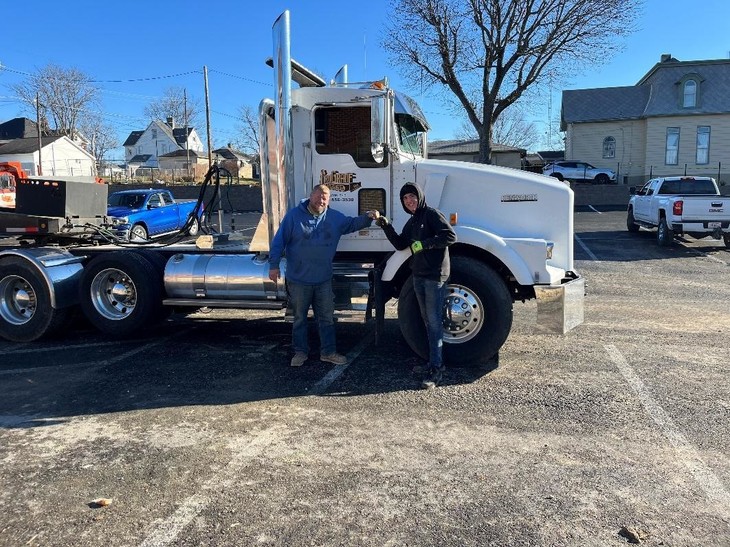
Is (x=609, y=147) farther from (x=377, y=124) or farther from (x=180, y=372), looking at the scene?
(x=180, y=372)

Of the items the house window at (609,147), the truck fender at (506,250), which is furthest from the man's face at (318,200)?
the house window at (609,147)

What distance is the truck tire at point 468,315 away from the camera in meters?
5.71

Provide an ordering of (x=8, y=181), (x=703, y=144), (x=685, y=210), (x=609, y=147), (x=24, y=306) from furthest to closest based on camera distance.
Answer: (x=609, y=147) → (x=703, y=144) → (x=685, y=210) → (x=8, y=181) → (x=24, y=306)

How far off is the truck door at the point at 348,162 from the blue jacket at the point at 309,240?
34 centimetres

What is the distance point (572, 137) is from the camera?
38.9 metres

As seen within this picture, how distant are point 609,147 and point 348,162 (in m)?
36.8

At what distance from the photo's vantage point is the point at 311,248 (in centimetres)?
582

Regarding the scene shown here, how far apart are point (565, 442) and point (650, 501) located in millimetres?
848

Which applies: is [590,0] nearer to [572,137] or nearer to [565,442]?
[572,137]

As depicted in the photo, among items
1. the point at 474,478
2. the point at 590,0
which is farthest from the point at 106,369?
the point at 590,0

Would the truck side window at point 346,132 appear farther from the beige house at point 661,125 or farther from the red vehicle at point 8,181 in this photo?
the beige house at point 661,125

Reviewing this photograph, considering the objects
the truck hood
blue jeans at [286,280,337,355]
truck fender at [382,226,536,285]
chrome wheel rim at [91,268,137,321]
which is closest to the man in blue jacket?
blue jeans at [286,280,337,355]

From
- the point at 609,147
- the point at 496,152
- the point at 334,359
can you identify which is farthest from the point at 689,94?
the point at 334,359

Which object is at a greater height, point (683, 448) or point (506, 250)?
point (506, 250)
